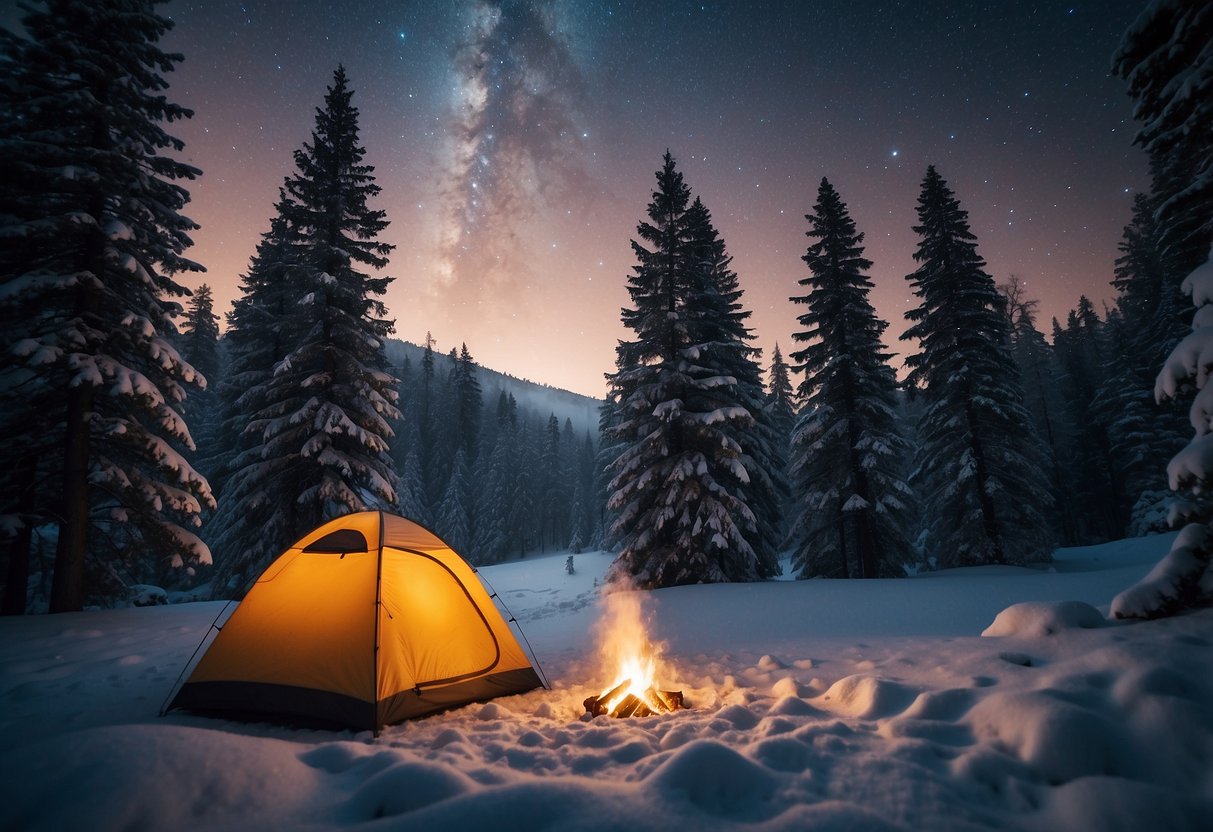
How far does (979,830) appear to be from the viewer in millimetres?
2434

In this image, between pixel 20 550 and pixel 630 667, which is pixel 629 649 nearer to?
pixel 630 667

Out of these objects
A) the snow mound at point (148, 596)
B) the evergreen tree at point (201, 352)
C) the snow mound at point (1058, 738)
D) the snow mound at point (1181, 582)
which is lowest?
the snow mound at point (148, 596)

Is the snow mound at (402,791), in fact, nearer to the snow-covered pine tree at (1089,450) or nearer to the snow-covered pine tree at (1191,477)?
the snow-covered pine tree at (1191,477)

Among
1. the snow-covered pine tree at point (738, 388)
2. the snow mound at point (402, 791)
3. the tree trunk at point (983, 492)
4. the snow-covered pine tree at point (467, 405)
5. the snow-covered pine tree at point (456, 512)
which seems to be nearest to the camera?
the snow mound at point (402, 791)

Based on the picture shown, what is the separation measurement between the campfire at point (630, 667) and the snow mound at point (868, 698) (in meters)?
1.63

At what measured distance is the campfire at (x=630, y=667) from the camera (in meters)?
4.97

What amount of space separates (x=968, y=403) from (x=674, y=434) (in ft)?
38.2

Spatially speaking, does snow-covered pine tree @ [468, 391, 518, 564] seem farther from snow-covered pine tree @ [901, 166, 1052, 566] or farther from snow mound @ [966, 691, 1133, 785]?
snow mound @ [966, 691, 1133, 785]

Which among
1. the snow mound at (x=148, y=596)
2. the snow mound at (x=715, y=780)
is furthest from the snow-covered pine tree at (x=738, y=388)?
the snow mound at (x=148, y=596)

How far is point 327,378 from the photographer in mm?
12570

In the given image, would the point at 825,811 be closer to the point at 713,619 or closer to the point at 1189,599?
the point at 1189,599

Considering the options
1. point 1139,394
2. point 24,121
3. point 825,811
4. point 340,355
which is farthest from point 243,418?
point 1139,394

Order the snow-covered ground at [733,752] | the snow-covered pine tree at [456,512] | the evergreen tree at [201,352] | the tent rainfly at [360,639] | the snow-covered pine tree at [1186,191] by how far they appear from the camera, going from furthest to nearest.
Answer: the snow-covered pine tree at [456,512] < the evergreen tree at [201,352] < the tent rainfly at [360,639] < the snow-covered pine tree at [1186,191] < the snow-covered ground at [733,752]

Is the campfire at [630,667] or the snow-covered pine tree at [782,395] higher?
the snow-covered pine tree at [782,395]
